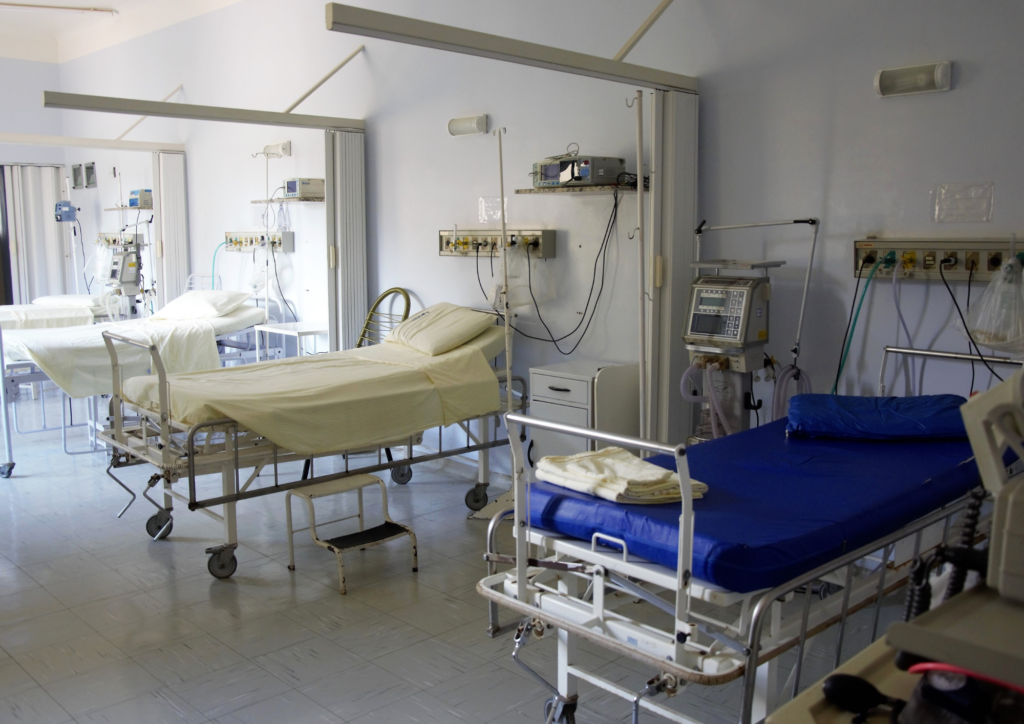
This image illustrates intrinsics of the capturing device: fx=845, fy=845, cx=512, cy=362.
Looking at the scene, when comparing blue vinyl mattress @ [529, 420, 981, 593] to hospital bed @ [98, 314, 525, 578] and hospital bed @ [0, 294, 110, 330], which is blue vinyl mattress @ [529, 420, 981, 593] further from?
hospital bed @ [0, 294, 110, 330]

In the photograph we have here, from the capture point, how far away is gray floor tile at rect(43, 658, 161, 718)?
303 centimetres

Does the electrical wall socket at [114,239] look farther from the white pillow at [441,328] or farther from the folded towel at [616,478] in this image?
the folded towel at [616,478]

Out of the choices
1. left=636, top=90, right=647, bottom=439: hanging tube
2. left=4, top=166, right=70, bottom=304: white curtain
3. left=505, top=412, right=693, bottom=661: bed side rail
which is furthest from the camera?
left=4, top=166, right=70, bottom=304: white curtain

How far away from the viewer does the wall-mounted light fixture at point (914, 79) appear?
12.0 feet

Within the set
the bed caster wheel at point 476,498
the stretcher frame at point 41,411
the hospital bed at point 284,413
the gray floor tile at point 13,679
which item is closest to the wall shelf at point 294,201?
the stretcher frame at point 41,411

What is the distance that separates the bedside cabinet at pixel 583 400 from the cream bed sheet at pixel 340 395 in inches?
15.3

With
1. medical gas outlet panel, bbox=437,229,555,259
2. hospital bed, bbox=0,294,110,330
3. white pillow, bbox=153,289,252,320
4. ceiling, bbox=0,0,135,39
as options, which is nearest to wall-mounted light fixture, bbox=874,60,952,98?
medical gas outlet panel, bbox=437,229,555,259

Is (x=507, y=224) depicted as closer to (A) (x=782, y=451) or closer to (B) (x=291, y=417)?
(B) (x=291, y=417)

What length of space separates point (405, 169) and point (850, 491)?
14.9ft

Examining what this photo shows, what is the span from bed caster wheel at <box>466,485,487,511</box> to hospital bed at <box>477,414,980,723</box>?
239cm

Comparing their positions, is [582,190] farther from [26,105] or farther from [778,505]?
[26,105]

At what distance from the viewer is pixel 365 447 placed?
4586 millimetres

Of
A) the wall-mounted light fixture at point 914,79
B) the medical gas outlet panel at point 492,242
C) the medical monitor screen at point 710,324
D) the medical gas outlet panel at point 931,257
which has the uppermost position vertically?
the wall-mounted light fixture at point 914,79

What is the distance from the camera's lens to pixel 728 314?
4.13 metres
